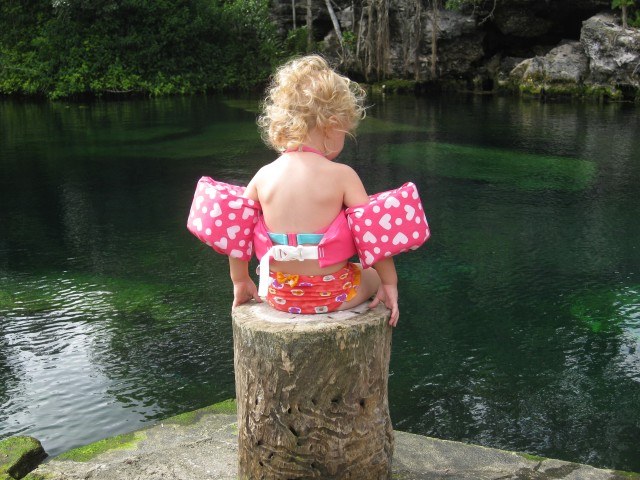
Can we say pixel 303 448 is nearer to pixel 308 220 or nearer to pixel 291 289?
pixel 291 289

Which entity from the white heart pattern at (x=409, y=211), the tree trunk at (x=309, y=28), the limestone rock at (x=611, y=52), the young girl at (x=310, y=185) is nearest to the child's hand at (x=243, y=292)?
the young girl at (x=310, y=185)

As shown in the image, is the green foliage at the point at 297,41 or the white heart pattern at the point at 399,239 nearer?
the white heart pattern at the point at 399,239

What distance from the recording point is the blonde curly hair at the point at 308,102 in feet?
8.64

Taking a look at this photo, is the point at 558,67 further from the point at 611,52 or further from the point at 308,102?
the point at 308,102

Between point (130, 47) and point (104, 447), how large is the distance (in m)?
19.5

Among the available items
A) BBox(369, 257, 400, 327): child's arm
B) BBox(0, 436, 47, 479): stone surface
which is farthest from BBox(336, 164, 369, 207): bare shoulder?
BBox(0, 436, 47, 479): stone surface

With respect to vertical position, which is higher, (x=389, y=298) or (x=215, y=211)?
(x=215, y=211)

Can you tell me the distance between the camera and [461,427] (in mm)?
4070

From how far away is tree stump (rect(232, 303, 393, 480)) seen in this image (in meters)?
2.54

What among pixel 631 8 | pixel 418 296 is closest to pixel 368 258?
pixel 418 296

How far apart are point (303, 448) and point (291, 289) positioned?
0.51 meters

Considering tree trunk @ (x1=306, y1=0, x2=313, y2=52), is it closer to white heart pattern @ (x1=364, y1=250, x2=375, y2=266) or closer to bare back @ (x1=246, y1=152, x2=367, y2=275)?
bare back @ (x1=246, y1=152, x2=367, y2=275)

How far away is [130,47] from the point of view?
21422mm

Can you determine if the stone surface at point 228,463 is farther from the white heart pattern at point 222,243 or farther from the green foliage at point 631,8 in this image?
the green foliage at point 631,8
